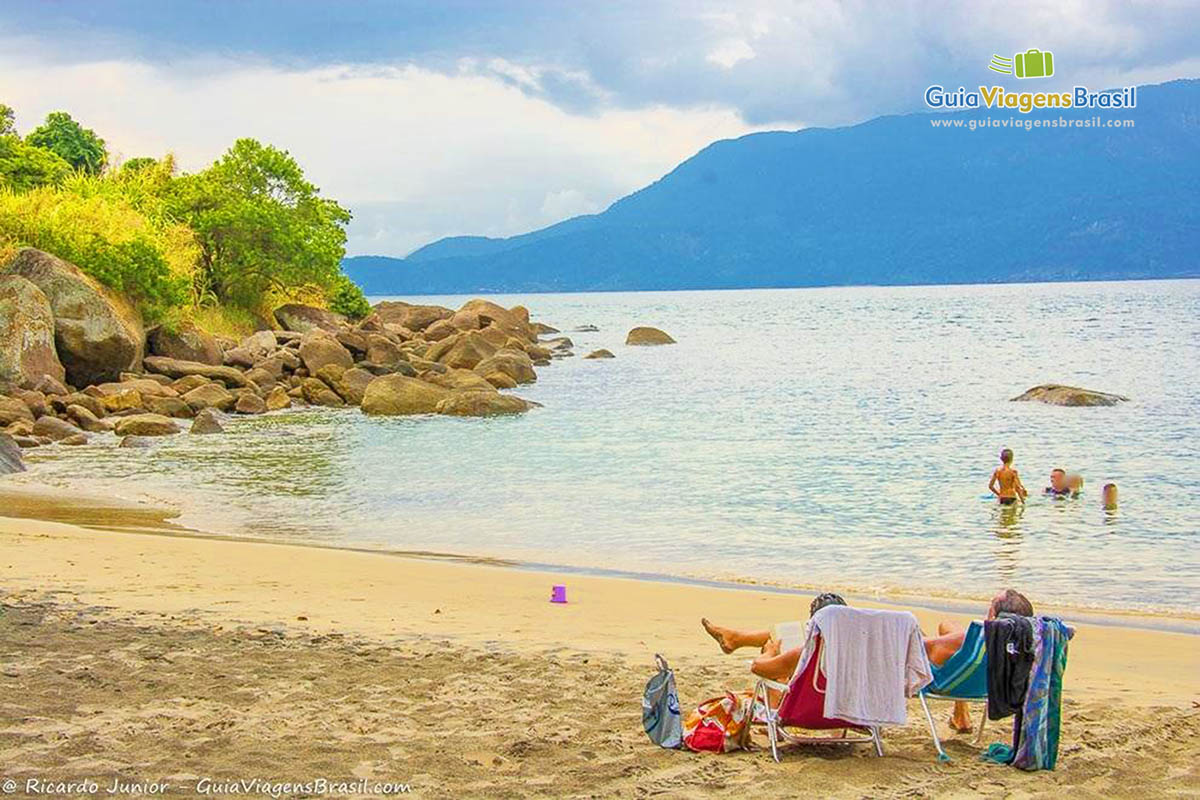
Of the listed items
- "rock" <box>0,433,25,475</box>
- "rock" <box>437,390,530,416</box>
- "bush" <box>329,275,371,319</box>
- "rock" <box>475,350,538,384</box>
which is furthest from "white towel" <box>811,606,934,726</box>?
"bush" <box>329,275,371,319</box>

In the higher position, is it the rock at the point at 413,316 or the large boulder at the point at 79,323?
the rock at the point at 413,316

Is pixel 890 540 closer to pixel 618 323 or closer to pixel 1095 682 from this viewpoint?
pixel 1095 682

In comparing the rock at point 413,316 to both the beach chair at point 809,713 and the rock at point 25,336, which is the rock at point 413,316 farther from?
the beach chair at point 809,713

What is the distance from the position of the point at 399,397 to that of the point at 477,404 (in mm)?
1898

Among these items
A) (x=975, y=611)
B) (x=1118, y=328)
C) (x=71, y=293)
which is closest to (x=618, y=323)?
(x=1118, y=328)

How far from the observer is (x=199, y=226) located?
41.7 m

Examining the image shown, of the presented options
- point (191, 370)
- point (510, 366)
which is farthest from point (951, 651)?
point (510, 366)

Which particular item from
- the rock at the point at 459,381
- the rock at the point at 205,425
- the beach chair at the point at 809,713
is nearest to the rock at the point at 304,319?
the rock at the point at 459,381

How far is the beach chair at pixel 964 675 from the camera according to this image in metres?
6.39

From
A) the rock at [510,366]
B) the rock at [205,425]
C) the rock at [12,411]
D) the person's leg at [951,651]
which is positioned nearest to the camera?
the person's leg at [951,651]

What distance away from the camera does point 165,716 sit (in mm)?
6801

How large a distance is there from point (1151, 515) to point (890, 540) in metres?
3.87

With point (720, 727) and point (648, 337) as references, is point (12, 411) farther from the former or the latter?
point (648, 337)

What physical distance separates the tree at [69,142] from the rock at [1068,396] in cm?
3911
